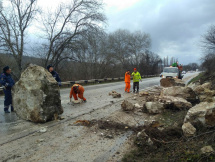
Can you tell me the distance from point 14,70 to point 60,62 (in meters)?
4.94

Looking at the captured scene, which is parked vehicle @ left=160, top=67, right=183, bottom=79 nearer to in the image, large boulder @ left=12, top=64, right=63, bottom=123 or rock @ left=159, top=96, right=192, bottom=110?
rock @ left=159, top=96, right=192, bottom=110

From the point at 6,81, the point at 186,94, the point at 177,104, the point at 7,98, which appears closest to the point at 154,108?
the point at 177,104

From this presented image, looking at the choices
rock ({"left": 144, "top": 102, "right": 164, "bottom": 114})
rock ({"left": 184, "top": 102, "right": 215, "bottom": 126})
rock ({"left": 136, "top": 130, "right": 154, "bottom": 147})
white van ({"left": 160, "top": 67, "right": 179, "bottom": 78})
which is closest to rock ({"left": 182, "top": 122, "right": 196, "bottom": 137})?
rock ({"left": 184, "top": 102, "right": 215, "bottom": 126})

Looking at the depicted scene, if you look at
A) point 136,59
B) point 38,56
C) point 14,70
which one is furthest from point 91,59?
point 136,59

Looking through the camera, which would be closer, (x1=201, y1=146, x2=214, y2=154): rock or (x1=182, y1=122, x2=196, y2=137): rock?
(x1=201, y1=146, x2=214, y2=154): rock

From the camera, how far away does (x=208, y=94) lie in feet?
22.2

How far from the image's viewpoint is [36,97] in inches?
201

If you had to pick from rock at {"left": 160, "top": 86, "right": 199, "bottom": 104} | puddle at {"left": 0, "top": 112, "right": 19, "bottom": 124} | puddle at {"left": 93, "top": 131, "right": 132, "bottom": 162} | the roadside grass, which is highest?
rock at {"left": 160, "top": 86, "right": 199, "bottom": 104}

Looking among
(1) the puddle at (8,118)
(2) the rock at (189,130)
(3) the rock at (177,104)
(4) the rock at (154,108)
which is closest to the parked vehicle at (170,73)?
(3) the rock at (177,104)

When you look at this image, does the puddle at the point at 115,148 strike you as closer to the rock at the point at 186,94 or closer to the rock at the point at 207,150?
the rock at the point at 207,150

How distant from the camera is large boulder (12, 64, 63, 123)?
5016 mm

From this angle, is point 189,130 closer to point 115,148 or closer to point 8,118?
point 115,148

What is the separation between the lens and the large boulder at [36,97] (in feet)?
16.5

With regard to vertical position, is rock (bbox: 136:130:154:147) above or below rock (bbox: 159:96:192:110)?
below
